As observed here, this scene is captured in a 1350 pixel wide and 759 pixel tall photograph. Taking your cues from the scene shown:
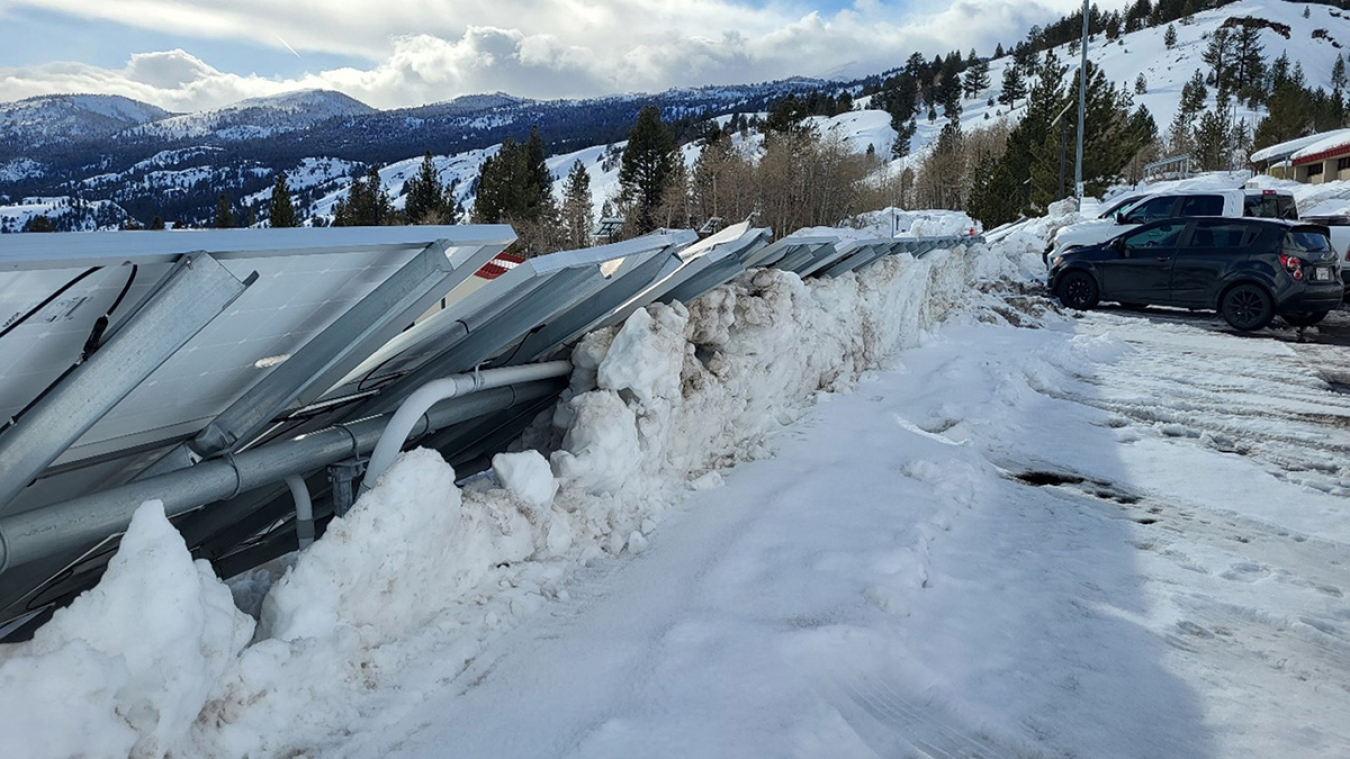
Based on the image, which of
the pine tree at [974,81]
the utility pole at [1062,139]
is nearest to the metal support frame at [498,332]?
the utility pole at [1062,139]

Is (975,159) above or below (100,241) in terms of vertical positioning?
above

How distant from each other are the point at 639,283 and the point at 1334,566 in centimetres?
374

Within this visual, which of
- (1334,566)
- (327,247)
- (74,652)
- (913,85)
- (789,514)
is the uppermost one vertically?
(913,85)

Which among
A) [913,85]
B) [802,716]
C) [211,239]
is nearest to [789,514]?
[802,716]

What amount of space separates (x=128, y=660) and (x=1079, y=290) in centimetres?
1530

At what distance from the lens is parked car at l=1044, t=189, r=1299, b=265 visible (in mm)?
15344

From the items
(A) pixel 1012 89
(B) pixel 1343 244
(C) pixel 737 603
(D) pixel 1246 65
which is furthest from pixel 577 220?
(D) pixel 1246 65

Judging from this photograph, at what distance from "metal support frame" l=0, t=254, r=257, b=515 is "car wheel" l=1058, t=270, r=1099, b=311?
1480 centimetres

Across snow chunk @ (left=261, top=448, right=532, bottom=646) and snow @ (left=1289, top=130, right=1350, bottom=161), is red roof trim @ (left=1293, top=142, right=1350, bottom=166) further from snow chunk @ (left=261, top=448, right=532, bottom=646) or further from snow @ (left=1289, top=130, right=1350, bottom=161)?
snow chunk @ (left=261, top=448, right=532, bottom=646)

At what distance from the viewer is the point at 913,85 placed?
422ft

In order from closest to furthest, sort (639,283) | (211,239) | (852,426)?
(211,239) → (639,283) → (852,426)

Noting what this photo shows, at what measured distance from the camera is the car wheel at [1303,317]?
11896mm

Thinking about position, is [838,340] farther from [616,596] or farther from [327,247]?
[327,247]

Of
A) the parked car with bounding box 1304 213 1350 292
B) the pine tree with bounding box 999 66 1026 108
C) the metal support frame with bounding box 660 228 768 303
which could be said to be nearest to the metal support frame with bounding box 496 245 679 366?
the metal support frame with bounding box 660 228 768 303
